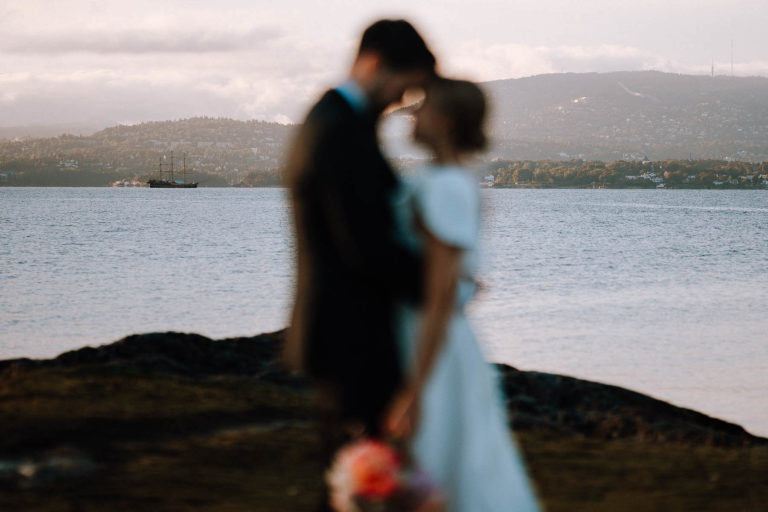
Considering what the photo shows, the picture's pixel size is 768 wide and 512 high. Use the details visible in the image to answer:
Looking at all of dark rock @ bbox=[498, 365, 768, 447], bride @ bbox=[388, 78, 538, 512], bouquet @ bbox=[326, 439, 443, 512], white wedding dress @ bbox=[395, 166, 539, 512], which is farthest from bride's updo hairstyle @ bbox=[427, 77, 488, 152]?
dark rock @ bbox=[498, 365, 768, 447]

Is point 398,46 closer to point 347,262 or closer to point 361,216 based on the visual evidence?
point 361,216

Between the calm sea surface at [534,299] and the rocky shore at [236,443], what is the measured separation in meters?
2.49

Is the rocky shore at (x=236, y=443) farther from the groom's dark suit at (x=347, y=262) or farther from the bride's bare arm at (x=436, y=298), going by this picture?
the bride's bare arm at (x=436, y=298)

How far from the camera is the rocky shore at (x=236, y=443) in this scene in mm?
6535

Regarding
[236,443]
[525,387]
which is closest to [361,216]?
[236,443]

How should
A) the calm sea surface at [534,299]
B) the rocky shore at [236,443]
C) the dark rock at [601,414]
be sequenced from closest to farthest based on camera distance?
the rocky shore at [236,443], the dark rock at [601,414], the calm sea surface at [534,299]

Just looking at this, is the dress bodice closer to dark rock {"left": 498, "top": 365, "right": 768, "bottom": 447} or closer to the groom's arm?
the groom's arm

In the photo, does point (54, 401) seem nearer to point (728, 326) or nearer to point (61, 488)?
point (61, 488)

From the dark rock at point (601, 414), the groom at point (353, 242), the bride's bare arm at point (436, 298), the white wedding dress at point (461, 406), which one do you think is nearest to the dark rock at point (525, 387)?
the dark rock at point (601, 414)

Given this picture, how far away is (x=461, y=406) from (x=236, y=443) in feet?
17.2

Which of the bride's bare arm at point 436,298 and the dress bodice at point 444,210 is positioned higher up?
the dress bodice at point 444,210

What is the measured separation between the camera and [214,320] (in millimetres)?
27875

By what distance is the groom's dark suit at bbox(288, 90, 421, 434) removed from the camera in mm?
2928

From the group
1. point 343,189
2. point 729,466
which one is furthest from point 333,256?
point 729,466
